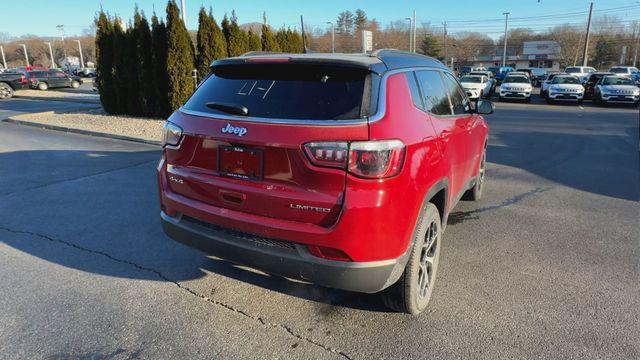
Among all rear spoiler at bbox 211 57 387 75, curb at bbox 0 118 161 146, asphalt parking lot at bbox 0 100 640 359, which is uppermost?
rear spoiler at bbox 211 57 387 75

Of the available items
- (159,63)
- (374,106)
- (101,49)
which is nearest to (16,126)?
(101,49)

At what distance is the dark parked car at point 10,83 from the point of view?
82.0 feet

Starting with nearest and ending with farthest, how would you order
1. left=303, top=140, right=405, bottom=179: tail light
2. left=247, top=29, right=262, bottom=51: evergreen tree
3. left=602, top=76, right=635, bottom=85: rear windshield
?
1. left=303, top=140, right=405, bottom=179: tail light
2. left=247, top=29, right=262, bottom=51: evergreen tree
3. left=602, top=76, right=635, bottom=85: rear windshield

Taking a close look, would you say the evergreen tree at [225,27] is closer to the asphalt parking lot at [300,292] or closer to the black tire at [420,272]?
the asphalt parking lot at [300,292]

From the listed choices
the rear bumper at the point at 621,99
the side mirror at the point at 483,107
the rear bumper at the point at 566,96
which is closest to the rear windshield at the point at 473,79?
the rear bumper at the point at 566,96

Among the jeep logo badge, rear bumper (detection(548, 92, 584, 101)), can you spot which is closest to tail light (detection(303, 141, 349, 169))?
the jeep logo badge

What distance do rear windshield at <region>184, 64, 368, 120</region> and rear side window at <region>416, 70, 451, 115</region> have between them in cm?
80

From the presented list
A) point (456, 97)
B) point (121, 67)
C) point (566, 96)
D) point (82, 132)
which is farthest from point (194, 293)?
point (566, 96)

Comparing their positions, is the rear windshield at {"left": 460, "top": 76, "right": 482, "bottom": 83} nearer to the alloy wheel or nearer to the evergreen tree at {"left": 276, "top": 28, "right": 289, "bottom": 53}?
the evergreen tree at {"left": 276, "top": 28, "right": 289, "bottom": 53}

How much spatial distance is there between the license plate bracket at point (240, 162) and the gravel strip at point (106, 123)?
8.12 meters

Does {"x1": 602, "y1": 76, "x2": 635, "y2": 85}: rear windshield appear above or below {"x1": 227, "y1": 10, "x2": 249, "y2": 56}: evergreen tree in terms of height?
below

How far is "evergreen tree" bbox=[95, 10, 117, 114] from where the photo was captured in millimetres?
14398

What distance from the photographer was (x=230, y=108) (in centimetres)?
276

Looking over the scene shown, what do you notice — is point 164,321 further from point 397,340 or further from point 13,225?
point 13,225
